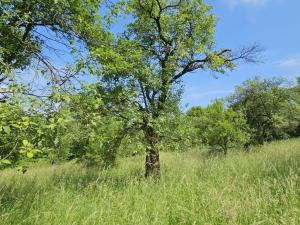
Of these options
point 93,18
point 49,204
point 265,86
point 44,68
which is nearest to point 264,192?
point 49,204

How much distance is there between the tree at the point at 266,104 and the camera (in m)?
25.7

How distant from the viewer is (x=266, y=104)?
26.0m

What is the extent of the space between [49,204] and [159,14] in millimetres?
7645

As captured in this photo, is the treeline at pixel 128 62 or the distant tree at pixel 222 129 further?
the distant tree at pixel 222 129

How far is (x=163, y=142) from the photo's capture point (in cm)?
1011

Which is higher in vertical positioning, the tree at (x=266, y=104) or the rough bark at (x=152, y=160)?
the tree at (x=266, y=104)

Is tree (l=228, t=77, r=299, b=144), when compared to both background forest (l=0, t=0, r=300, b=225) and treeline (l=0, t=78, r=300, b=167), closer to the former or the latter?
treeline (l=0, t=78, r=300, b=167)

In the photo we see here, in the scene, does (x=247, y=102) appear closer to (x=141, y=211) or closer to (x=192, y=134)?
(x=192, y=134)

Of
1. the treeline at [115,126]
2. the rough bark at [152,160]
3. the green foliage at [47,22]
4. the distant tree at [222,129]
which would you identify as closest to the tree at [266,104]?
the treeline at [115,126]

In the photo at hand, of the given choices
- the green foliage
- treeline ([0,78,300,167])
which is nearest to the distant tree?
treeline ([0,78,300,167])

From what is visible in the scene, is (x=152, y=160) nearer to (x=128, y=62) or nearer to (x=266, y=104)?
(x=128, y=62)

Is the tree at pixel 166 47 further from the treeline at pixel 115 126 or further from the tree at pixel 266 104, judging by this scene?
the tree at pixel 266 104

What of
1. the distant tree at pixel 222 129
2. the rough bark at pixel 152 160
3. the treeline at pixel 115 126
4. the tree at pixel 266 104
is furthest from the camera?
the tree at pixel 266 104

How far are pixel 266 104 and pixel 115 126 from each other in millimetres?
19242
